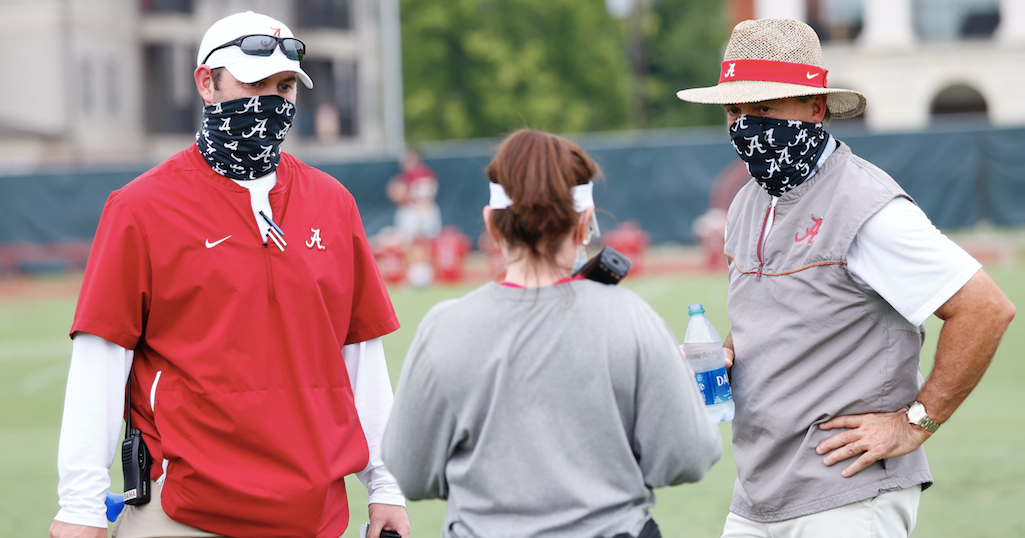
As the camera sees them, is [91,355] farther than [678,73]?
No

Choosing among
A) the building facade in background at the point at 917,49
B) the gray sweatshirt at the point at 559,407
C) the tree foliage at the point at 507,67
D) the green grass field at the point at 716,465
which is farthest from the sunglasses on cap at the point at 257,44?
the tree foliage at the point at 507,67

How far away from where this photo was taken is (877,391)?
10.3ft

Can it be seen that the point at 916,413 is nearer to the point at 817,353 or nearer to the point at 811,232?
the point at 817,353

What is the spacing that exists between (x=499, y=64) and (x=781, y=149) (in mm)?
45212

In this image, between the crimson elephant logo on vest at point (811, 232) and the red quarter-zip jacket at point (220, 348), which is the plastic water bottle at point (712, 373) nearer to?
the crimson elephant logo on vest at point (811, 232)

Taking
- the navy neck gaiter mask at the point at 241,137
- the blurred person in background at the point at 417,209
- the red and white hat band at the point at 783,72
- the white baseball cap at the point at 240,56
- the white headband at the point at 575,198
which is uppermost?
the white baseball cap at the point at 240,56

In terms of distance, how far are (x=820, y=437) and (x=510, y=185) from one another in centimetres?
127

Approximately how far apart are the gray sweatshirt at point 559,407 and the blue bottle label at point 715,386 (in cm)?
72

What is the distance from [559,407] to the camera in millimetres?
2592

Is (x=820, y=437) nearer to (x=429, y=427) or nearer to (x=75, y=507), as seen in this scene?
(x=429, y=427)

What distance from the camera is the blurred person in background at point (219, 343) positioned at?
3.06m

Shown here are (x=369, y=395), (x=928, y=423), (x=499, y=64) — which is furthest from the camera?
(x=499, y=64)

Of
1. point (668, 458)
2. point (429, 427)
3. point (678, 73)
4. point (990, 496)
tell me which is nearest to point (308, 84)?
point (429, 427)

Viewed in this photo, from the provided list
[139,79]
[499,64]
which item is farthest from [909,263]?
[499,64]
